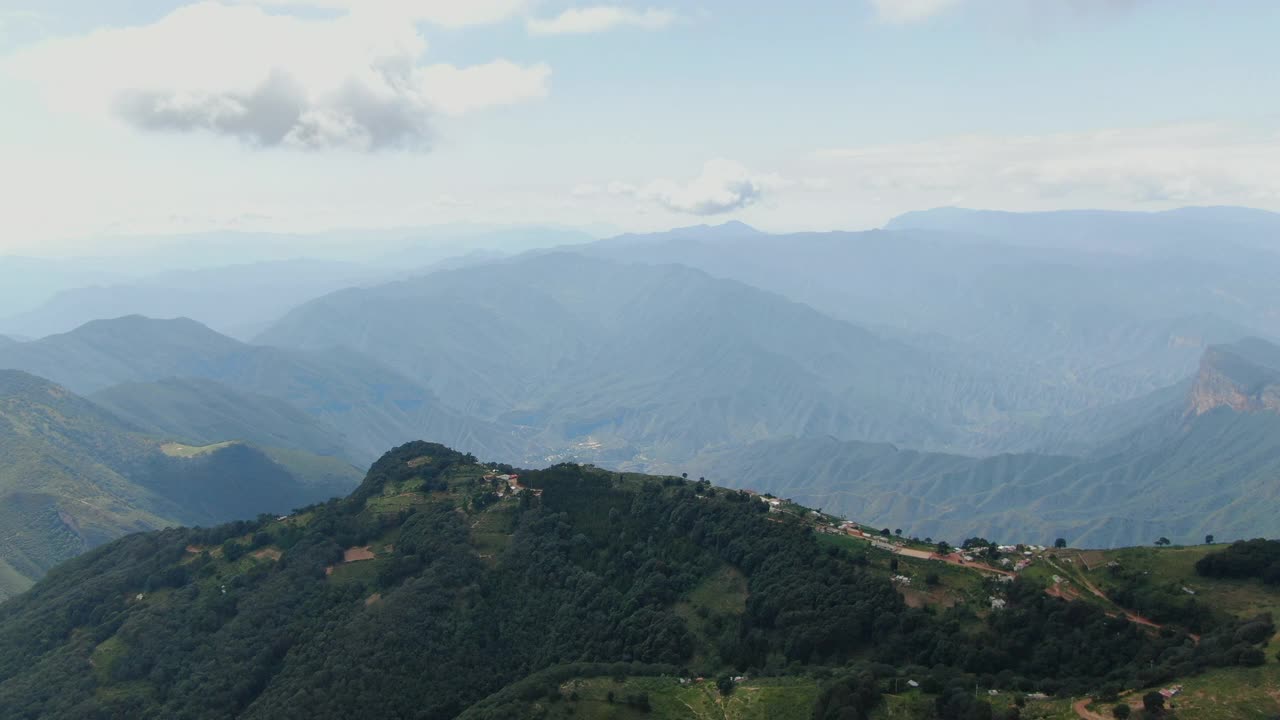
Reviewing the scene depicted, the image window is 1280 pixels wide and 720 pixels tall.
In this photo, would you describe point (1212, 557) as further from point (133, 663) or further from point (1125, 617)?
point (133, 663)

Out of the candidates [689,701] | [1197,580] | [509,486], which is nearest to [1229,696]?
[1197,580]

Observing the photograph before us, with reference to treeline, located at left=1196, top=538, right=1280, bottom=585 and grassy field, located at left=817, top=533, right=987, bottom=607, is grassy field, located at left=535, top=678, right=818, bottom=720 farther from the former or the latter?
treeline, located at left=1196, top=538, right=1280, bottom=585

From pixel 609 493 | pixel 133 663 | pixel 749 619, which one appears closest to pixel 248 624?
pixel 133 663

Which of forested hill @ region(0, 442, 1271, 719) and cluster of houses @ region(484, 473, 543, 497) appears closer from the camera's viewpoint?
forested hill @ region(0, 442, 1271, 719)

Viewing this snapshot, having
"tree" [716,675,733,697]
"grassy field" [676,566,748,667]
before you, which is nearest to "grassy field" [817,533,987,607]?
"grassy field" [676,566,748,667]

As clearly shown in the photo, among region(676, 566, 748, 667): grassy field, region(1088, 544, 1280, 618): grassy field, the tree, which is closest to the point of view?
region(1088, 544, 1280, 618): grassy field

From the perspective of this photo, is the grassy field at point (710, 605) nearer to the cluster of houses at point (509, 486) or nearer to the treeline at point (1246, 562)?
the cluster of houses at point (509, 486)

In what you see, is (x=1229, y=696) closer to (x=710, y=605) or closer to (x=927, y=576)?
(x=927, y=576)
